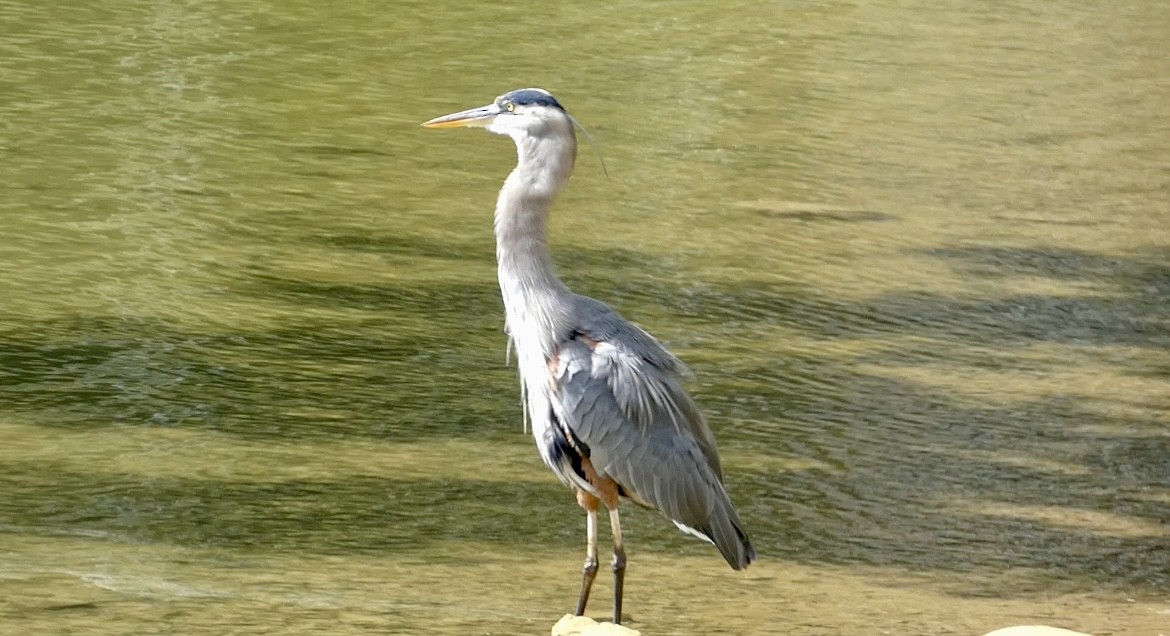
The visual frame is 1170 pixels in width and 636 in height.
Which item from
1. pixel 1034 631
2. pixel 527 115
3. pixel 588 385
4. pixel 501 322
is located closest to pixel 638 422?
pixel 588 385

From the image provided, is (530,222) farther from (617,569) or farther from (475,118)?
(617,569)

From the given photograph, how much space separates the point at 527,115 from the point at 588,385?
0.76 m

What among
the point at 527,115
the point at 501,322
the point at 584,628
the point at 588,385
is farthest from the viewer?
the point at 501,322

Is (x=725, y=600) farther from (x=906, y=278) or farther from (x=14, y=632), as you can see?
(x=906, y=278)

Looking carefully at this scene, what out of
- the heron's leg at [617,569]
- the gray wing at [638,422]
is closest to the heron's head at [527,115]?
the gray wing at [638,422]

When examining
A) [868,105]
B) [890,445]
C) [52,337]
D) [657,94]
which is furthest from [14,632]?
[868,105]

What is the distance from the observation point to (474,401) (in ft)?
21.4

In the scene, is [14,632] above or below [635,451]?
below

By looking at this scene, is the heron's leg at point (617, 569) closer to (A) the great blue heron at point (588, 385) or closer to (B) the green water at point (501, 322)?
(A) the great blue heron at point (588, 385)

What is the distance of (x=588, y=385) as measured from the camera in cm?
477

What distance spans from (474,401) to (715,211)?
9.76 ft

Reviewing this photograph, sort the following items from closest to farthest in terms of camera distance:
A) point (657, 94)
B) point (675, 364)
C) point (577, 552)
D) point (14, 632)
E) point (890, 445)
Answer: point (14, 632)
point (675, 364)
point (577, 552)
point (890, 445)
point (657, 94)

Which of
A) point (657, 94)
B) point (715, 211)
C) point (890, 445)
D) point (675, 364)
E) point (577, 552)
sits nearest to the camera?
point (675, 364)

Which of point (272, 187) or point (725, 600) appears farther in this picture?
point (272, 187)
